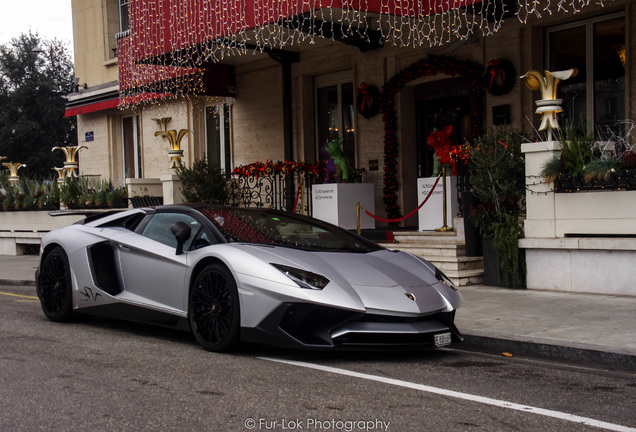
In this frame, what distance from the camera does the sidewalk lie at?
654 cm

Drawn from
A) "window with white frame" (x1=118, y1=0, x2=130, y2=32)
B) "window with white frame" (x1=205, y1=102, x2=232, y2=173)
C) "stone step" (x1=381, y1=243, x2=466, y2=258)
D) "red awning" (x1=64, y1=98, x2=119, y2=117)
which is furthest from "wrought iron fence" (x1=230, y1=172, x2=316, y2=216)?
"window with white frame" (x1=118, y1=0, x2=130, y2=32)

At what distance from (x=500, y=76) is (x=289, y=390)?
32.5 feet

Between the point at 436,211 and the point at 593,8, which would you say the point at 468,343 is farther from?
the point at 593,8

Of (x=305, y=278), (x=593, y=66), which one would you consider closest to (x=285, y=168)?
(x=593, y=66)

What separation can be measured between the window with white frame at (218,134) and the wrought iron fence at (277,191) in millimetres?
2769

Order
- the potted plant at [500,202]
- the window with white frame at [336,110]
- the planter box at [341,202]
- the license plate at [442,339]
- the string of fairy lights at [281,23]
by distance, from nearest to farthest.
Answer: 1. the license plate at [442,339]
2. the potted plant at [500,202]
3. the string of fairy lights at [281,23]
4. the planter box at [341,202]
5. the window with white frame at [336,110]

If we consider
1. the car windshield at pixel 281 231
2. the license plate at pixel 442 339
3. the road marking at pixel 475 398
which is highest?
the car windshield at pixel 281 231

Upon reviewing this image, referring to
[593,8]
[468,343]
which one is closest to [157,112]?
[593,8]

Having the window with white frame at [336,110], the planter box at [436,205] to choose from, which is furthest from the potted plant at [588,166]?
the window with white frame at [336,110]

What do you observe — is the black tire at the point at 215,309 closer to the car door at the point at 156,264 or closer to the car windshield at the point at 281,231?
the car door at the point at 156,264

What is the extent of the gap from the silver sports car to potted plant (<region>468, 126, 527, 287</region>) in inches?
144

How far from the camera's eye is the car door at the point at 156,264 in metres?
6.91

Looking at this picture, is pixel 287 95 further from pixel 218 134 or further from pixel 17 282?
pixel 17 282

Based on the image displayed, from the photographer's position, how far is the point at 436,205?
43.3ft
